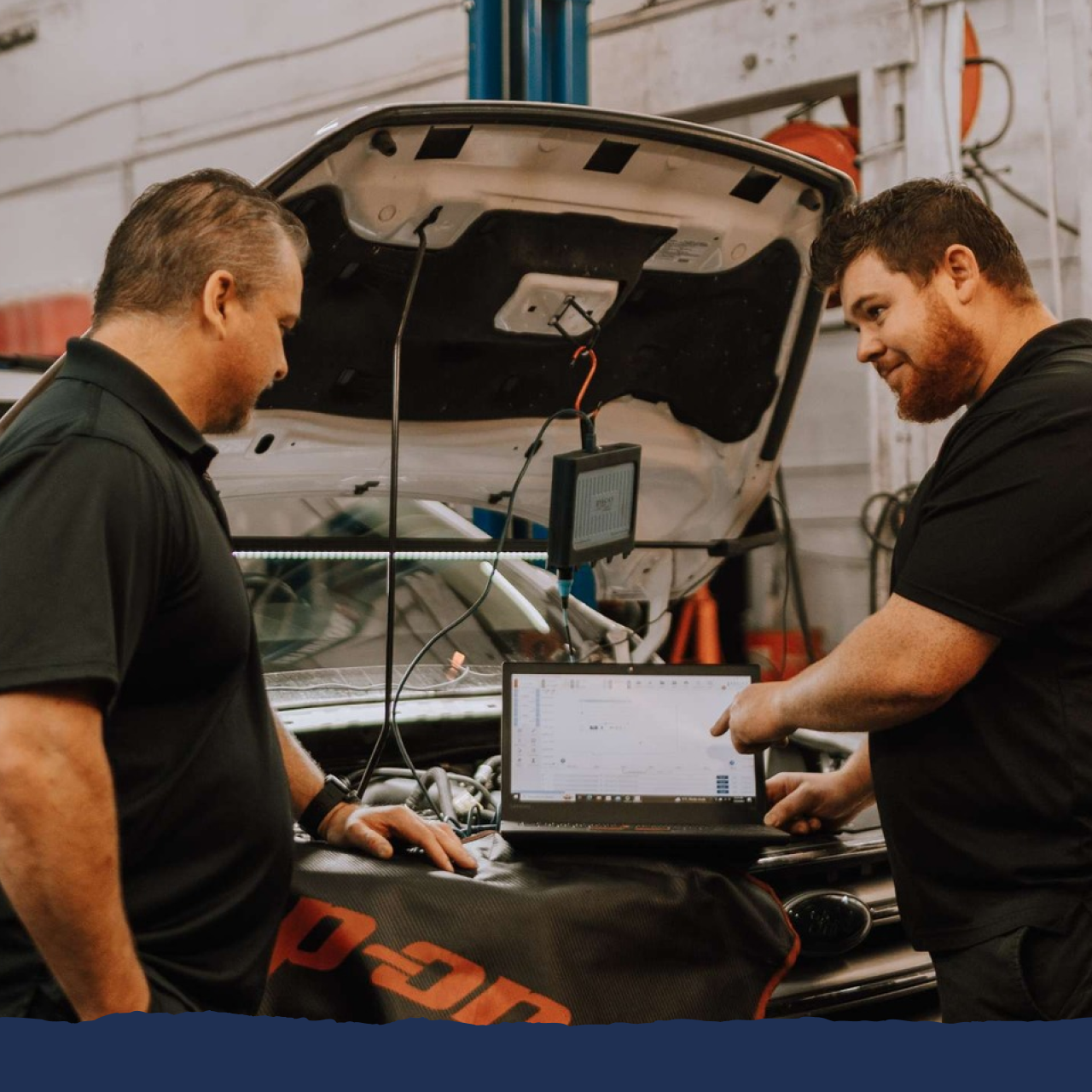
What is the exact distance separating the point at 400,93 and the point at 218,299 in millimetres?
5023

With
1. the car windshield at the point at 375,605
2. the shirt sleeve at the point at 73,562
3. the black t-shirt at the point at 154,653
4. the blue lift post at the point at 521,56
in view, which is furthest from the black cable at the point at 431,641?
the blue lift post at the point at 521,56

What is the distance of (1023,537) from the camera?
1.33 m

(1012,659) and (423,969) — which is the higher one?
(1012,659)

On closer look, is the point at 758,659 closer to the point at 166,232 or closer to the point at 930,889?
the point at 930,889

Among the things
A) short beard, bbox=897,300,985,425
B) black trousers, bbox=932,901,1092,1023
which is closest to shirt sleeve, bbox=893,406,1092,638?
short beard, bbox=897,300,985,425

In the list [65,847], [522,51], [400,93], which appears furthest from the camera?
[400,93]

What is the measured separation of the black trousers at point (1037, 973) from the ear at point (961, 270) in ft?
2.29

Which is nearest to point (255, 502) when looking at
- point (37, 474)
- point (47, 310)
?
point (37, 474)

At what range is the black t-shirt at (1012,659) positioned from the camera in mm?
1335

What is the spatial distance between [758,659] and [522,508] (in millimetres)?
2948

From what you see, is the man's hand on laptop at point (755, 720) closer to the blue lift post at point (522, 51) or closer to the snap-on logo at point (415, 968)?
the snap-on logo at point (415, 968)

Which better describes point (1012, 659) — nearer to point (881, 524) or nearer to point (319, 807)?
point (319, 807)

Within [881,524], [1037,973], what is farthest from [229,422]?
[881,524]

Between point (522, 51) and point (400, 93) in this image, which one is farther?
point (400, 93)
